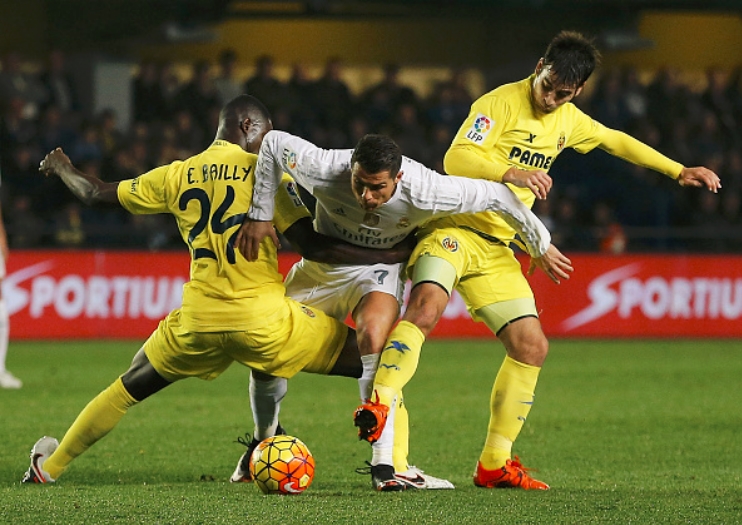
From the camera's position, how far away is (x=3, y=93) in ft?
52.7

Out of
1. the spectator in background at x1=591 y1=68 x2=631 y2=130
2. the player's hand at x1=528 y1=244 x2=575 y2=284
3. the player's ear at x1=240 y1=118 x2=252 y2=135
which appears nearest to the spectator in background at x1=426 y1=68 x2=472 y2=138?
the spectator in background at x1=591 y1=68 x2=631 y2=130

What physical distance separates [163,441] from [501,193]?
2.93m

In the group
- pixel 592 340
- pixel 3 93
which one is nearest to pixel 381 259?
pixel 592 340

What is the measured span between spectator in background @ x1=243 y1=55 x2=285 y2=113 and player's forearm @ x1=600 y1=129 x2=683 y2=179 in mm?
10583

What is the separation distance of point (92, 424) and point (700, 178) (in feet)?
10.5

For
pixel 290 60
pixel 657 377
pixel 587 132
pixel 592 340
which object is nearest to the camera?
pixel 587 132

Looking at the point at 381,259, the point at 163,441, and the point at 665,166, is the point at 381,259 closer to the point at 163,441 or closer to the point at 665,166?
the point at 665,166

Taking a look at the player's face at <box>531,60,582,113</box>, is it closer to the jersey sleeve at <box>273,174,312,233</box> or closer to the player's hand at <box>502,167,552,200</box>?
the player's hand at <box>502,167,552,200</box>

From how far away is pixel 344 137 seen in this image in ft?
54.9

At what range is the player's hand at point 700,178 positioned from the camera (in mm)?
A: 6281

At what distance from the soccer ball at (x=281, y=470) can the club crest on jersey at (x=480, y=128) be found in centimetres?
177

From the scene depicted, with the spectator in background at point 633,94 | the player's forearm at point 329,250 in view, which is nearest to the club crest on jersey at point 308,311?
the player's forearm at point 329,250

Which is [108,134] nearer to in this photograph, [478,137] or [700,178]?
[478,137]

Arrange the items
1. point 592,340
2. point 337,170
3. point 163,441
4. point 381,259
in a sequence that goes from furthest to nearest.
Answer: point 592,340, point 163,441, point 381,259, point 337,170
